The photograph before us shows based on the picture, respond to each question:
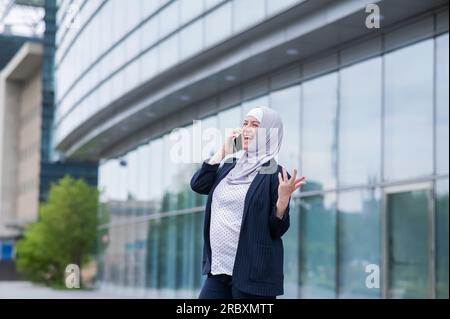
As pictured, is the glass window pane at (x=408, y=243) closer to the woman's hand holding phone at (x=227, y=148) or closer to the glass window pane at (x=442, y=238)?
the glass window pane at (x=442, y=238)

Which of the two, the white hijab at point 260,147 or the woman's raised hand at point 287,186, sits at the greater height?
the white hijab at point 260,147

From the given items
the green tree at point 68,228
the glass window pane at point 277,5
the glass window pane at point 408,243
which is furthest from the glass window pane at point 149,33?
the green tree at point 68,228

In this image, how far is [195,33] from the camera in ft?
55.1

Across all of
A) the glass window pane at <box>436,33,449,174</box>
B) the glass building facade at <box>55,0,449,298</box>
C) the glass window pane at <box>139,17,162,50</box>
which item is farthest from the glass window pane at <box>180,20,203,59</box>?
the glass window pane at <box>436,33,449,174</box>

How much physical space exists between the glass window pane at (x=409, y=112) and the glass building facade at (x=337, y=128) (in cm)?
2

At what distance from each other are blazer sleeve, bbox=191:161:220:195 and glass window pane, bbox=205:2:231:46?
12028 mm

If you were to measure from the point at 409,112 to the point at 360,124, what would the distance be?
4.28ft

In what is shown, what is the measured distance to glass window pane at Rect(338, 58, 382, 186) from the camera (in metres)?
14.0

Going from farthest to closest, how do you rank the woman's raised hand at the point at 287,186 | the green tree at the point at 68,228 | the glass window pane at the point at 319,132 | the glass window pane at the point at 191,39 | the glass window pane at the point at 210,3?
the green tree at the point at 68,228 → the glass window pane at the point at 191,39 → the glass window pane at the point at 210,3 → the glass window pane at the point at 319,132 → the woman's raised hand at the point at 287,186

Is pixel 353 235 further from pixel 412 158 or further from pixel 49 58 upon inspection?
A: pixel 49 58

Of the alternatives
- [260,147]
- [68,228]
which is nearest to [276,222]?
[260,147]

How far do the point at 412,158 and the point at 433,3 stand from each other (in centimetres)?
219

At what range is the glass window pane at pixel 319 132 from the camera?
15.2 metres

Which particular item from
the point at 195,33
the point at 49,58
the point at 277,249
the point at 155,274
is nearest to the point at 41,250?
the point at 49,58
